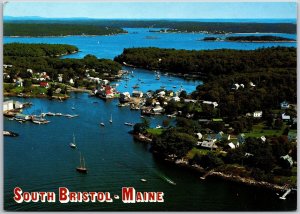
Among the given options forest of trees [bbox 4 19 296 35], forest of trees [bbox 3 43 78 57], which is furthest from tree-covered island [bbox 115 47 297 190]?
forest of trees [bbox 3 43 78 57]

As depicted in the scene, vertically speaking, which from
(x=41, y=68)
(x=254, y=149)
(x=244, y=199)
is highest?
(x=41, y=68)

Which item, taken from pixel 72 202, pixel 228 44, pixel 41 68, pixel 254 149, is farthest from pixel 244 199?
pixel 41 68

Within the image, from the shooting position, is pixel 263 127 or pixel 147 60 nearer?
pixel 263 127

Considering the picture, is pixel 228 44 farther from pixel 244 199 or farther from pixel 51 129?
pixel 244 199

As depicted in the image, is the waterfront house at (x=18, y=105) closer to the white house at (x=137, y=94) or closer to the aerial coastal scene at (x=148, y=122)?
the aerial coastal scene at (x=148, y=122)

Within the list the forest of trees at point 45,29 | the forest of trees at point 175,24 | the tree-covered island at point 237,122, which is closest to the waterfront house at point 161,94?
the tree-covered island at point 237,122

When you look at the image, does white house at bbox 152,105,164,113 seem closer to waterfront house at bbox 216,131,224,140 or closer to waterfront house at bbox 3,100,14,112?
waterfront house at bbox 216,131,224,140

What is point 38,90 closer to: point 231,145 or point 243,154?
point 231,145

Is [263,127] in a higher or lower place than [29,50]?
lower

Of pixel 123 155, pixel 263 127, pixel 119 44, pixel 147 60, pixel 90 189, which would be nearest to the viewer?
pixel 90 189
